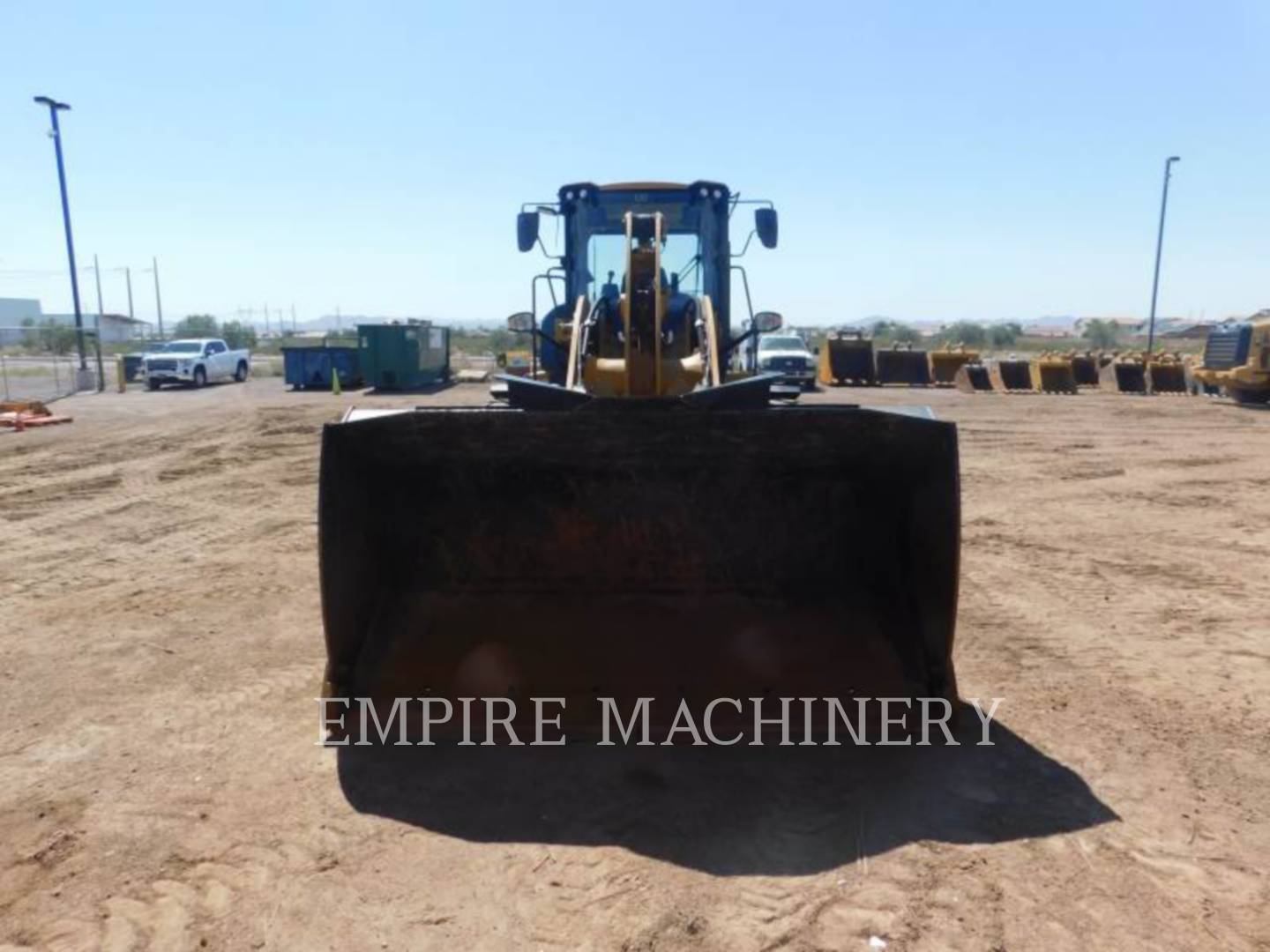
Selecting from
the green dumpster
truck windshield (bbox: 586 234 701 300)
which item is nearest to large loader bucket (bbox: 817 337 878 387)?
the green dumpster

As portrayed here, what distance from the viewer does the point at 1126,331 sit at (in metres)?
114

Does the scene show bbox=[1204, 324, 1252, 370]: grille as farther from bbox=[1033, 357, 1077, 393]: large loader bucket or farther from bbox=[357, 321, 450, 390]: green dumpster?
bbox=[357, 321, 450, 390]: green dumpster

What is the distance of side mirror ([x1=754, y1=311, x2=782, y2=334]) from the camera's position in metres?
6.45

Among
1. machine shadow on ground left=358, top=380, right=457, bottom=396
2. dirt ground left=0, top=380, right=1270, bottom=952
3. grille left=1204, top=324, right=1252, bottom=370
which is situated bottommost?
dirt ground left=0, top=380, right=1270, bottom=952

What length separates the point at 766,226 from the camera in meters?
6.84

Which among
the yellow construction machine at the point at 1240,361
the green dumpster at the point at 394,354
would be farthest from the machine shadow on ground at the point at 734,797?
the green dumpster at the point at 394,354

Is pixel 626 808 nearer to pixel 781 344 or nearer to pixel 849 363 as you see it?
pixel 781 344

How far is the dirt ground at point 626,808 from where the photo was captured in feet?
8.95

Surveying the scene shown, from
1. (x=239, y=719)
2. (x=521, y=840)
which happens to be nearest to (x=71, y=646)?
(x=239, y=719)

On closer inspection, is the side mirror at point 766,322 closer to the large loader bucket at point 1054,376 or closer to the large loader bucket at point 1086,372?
the large loader bucket at point 1054,376

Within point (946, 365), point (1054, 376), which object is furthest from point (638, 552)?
point (946, 365)

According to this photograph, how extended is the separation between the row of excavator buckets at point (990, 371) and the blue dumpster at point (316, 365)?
1471 cm

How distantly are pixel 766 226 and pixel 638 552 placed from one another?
3477 millimetres

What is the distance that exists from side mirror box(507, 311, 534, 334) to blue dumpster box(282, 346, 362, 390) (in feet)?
71.1
